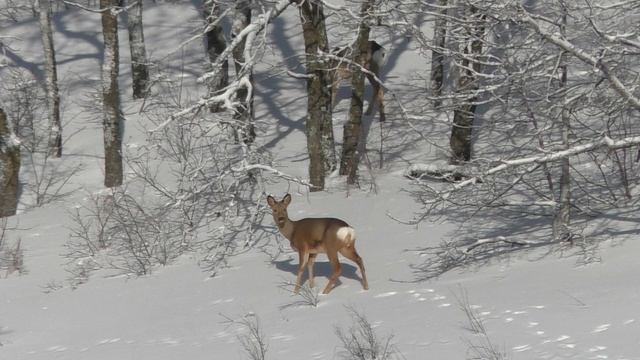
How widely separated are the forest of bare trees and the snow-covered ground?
429 mm

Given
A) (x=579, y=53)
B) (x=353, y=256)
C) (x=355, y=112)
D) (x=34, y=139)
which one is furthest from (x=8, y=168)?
(x=579, y=53)

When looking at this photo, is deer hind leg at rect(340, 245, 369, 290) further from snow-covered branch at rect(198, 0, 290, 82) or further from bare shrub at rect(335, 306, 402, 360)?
snow-covered branch at rect(198, 0, 290, 82)

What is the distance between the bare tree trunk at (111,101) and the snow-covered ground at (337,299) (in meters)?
0.62

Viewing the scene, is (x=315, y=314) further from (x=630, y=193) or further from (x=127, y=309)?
(x=630, y=193)

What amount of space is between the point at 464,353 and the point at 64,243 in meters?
8.61

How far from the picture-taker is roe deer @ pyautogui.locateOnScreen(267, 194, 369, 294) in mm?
9406

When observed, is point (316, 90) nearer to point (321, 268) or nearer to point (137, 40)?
point (321, 268)

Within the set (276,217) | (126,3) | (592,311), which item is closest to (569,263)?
(592,311)

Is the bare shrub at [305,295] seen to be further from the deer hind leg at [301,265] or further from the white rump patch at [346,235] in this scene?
the white rump patch at [346,235]

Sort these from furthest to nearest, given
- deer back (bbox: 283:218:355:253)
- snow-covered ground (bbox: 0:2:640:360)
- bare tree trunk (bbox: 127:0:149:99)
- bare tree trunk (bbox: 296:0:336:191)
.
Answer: bare tree trunk (bbox: 127:0:149:99) < bare tree trunk (bbox: 296:0:336:191) < deer back (bbox: 283:218:355:253) < snow-covered ground (bbox: 0:2:640:360)

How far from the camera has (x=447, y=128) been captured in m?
16.6

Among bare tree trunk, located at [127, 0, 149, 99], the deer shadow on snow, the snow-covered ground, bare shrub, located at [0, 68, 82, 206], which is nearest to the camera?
the snow-covered ground

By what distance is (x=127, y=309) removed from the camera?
10.3 meters

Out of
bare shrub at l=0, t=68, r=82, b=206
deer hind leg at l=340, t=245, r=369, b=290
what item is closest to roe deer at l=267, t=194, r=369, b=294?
deer hind leg at l=340, t=245, r=369, b=290
